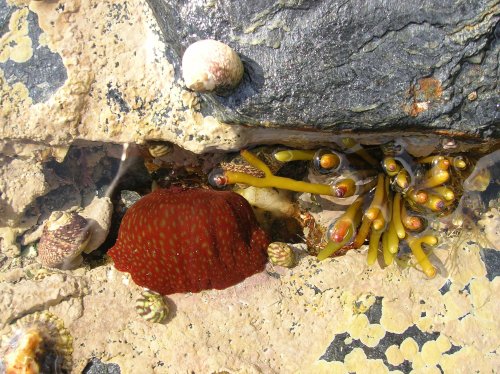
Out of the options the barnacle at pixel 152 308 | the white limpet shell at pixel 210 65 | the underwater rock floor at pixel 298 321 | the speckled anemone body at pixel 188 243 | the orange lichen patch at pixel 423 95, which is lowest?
the underwater rock floor at pixel 298 321

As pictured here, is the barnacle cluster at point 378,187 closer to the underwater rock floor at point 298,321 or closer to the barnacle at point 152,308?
the underwater rock floor at point 298,321

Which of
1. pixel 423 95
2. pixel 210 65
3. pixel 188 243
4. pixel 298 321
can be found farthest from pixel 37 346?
pixel 423 95

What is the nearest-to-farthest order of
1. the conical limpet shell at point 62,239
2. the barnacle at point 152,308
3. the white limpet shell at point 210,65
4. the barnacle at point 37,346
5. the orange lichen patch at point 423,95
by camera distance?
1. the white limpet shell at point 210,65
2. the orange lichen patch at point 423,95
3. the barnacle at point 37,346
4. the barnacle at point 152,308
5. the conical limpet shell at point 62,239

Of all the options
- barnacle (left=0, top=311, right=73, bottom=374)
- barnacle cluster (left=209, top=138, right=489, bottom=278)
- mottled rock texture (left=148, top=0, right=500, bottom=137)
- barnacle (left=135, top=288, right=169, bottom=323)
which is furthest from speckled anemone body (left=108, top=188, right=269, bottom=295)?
mottled rock texture (left=148, top=0, right=500, bottom=137)

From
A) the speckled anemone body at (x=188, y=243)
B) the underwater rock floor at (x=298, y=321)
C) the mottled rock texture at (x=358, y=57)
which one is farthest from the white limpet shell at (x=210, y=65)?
the underwater rock floor at (x=298, y=321)

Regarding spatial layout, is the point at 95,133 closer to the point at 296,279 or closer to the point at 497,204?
the point at 296,279
